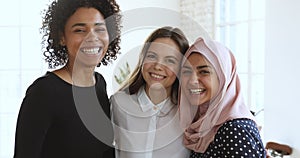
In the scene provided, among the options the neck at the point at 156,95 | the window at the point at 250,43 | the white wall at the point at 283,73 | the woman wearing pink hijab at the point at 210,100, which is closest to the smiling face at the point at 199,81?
the woman wearing pink hijab at the point at 210,100

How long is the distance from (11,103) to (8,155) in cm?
51

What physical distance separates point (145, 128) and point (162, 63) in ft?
0.81

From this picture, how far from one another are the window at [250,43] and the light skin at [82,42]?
1773 millimetres

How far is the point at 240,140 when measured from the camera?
4.14 feet

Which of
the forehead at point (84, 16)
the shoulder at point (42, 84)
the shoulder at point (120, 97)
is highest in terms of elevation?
the forehead at point (84, 16)

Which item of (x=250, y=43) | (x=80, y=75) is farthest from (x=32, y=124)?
(x=250, y=43)

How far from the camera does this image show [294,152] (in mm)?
2352

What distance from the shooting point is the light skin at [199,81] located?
137 cm

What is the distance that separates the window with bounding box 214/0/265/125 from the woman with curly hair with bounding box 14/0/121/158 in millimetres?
1730

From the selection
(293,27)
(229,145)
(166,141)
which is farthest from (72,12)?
(293,27)

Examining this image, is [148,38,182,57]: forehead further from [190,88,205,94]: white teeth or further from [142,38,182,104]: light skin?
[190,88,205,94]: white teeth

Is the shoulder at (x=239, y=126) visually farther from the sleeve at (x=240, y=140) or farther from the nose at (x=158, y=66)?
the nose at (x=158, y=66)

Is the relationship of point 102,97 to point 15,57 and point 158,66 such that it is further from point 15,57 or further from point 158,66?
point 15,57

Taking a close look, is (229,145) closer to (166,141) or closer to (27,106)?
(166,141)
